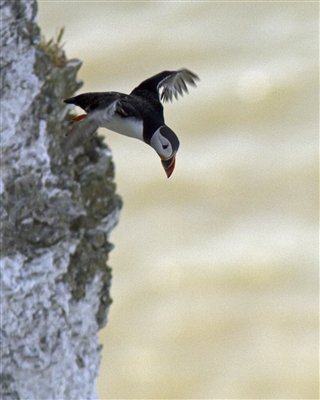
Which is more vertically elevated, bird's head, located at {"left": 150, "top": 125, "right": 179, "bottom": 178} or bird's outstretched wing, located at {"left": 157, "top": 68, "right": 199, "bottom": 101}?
bird's outstretched wing, located at {"left": 157, "top": 68, "right": 199, "bottom": 101}

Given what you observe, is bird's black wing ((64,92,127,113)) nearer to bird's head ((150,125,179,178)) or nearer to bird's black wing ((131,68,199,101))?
bird's head ((150,125,179,178))

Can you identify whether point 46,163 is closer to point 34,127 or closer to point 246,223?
point 34,127

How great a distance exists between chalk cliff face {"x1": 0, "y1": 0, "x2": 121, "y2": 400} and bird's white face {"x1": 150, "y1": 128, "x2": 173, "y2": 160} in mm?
412

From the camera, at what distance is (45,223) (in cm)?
512

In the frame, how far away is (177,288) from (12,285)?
272 inches

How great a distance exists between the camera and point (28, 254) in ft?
16.9

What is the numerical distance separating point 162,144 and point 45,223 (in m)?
0.64

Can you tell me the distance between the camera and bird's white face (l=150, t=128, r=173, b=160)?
4.93 metres

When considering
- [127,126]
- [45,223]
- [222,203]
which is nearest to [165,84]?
[127,126]

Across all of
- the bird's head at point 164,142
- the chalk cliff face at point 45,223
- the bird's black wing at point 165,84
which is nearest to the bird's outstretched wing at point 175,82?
the bird's black wing at point 165,84

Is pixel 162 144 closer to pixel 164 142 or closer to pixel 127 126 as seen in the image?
pixel 164 142

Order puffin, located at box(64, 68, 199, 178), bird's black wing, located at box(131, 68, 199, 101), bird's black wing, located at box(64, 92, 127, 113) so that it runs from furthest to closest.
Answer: bird's black wing, located at box(131, 68, 199, 101)
bird's black wing, located at box(64, 92, 127, 113)
puffin, located at box(64, 68, 199, 178)

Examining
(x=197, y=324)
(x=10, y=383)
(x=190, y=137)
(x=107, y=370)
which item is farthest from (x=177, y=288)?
(x=10, y=383)

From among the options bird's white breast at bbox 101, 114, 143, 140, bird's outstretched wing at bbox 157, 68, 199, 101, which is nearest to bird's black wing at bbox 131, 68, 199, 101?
bird's outstretched wing at bbox 157, 68, 199, 101
